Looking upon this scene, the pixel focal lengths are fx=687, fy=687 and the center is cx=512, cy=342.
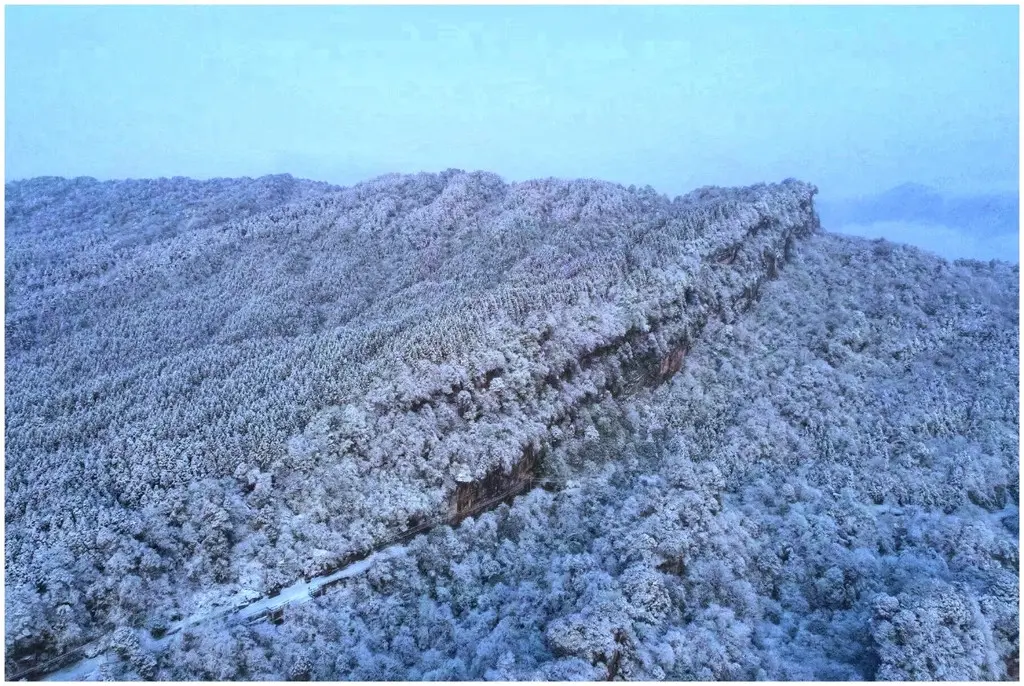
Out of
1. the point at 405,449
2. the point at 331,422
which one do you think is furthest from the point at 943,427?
the point at 331,422

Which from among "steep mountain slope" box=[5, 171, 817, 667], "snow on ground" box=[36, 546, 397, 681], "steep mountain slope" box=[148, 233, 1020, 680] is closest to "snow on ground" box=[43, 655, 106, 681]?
"snow on ground" box=[36, 546, 397, 681]

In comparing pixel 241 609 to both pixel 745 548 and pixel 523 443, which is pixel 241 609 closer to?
pixel 523 443

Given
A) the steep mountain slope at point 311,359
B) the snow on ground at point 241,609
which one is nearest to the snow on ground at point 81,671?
the snow on ground at point 241,609

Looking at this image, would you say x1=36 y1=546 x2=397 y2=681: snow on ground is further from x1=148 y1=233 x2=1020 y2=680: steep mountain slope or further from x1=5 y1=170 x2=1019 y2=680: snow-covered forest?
x1=148 y1=233 x2=1020 y2=680: steep mountain slope

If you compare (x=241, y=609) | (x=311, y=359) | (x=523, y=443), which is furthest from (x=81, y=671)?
(x=523, y=443)

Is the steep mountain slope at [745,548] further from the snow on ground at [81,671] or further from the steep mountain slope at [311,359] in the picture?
the steep mountain slope at [311,359]

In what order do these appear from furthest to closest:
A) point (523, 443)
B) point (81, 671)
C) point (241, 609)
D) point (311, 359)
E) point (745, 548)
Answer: point (311, 359) → point (523, 443) → point (745, 548) → point (241, 609) → point (81, 671)
